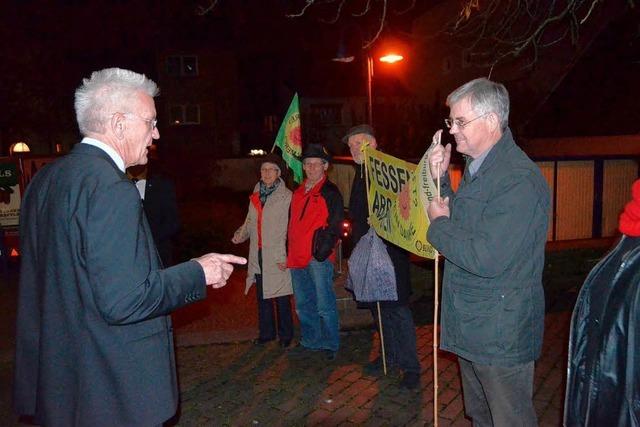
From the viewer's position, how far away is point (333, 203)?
5.28 metres

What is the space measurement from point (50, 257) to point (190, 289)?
0.56m

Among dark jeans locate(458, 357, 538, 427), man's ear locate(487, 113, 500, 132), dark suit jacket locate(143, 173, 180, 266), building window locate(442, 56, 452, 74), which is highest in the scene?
building window locate(442, 56, 452, 74)

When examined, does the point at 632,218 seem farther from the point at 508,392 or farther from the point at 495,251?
the point at 508,392

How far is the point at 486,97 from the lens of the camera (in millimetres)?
2807

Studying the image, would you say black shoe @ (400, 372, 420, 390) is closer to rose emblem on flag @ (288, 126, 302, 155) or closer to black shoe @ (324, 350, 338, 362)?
black shoe @ (324, 350, 338, 362)

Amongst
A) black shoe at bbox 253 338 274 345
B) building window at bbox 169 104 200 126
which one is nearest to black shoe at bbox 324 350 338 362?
black shoe at bbox 253 338 274 345

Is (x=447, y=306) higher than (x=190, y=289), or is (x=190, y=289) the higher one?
(x=190, y=289)

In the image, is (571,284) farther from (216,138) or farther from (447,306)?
(216,138)

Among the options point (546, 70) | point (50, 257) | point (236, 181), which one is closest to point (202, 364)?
point (50, 257)

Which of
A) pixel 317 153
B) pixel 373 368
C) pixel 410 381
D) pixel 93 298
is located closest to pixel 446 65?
pixel 317 153

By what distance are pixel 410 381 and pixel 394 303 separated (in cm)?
70

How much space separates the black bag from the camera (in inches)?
205

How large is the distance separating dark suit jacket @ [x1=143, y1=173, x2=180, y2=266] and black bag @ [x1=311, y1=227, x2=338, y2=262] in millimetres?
1492

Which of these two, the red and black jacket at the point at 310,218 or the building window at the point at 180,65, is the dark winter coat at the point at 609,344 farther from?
the building window at the point at 180,65
